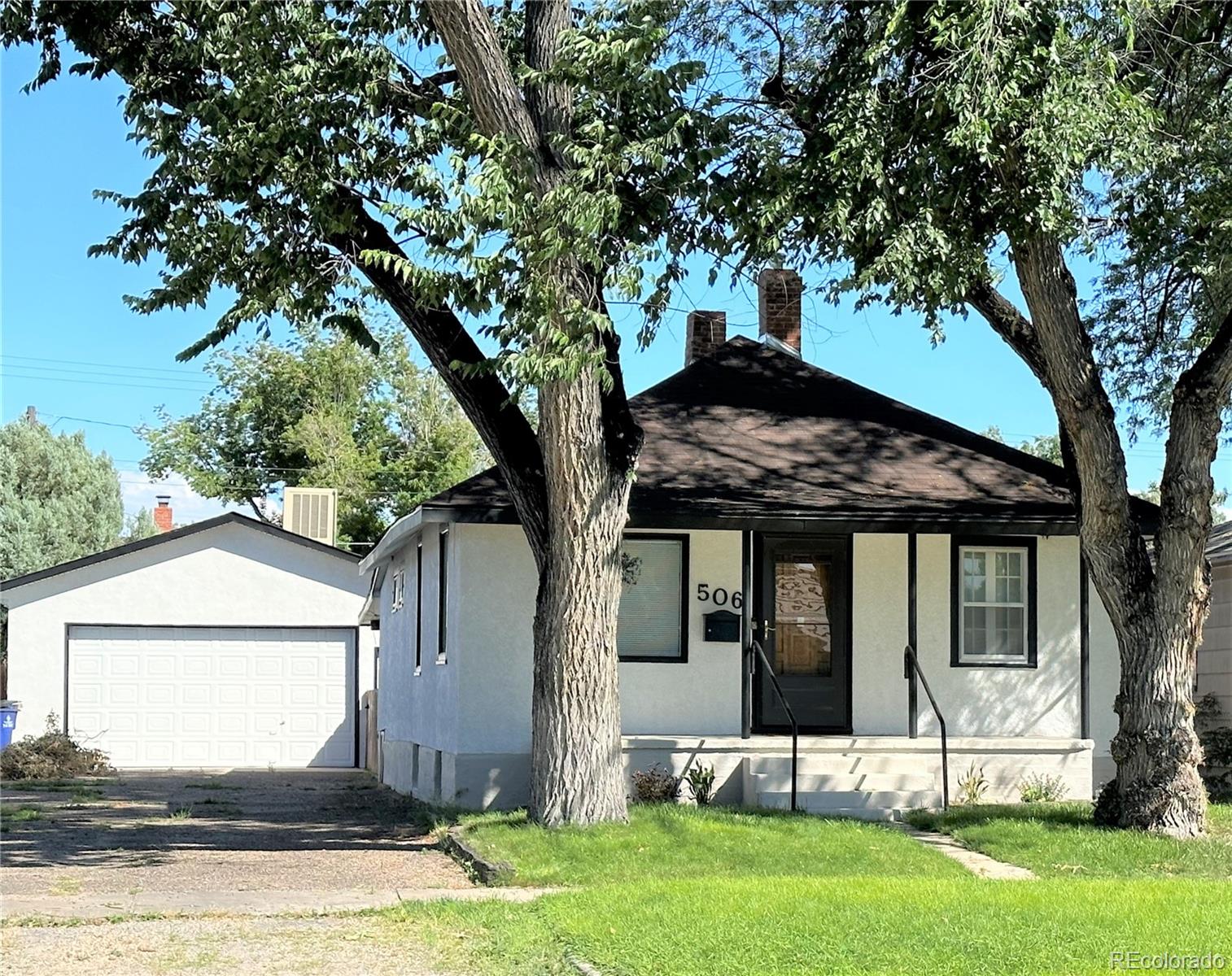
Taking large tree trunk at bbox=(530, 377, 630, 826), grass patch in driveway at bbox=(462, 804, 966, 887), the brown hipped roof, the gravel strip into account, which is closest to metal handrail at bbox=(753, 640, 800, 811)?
grass patch in driveway at bbox=(462, 804, 966, 887)

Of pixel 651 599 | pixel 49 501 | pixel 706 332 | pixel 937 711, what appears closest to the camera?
pixel 937 711

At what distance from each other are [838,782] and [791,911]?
5.91m

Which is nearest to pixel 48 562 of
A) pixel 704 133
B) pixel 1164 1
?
pixel 704 133

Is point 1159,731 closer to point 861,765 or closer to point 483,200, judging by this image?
point 861,765

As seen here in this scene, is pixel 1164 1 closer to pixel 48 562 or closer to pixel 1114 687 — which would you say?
pixel 1114 687

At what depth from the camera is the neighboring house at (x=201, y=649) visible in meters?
25.1

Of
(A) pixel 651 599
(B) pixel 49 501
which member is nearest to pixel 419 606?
(A) pixel 651 599

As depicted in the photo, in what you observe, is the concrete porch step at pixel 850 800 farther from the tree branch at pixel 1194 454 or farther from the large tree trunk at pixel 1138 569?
Answer: the tree branch at pixel 1194 454

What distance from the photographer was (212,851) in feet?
42.0

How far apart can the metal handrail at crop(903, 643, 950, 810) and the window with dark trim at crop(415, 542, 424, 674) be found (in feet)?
19.5

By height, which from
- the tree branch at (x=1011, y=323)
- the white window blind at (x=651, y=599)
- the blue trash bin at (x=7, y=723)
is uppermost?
the tree branch at (x=1011, y=323)

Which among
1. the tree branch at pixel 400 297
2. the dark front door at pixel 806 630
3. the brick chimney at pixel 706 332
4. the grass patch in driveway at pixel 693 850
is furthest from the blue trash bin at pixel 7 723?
the tree branch at pixel 400 297

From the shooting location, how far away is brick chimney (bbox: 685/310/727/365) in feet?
65.1

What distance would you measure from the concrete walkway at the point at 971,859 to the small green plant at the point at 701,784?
2063 millimetres
